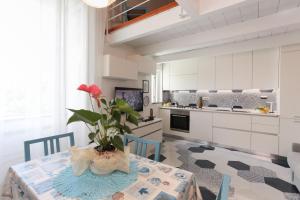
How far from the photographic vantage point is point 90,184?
3.11 feet

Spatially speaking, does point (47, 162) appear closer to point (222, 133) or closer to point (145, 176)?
point (145, 176)

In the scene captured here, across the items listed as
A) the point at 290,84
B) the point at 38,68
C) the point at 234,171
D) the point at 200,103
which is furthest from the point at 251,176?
the point at 38,68

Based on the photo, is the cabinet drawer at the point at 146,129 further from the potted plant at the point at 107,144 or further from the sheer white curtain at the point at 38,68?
the potted plant at the point at 107,144

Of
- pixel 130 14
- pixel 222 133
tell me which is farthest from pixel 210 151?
pixel 130 14

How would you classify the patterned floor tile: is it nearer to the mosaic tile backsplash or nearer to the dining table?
the dining table

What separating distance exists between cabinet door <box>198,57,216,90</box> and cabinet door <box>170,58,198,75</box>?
0.47 feet

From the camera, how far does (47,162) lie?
49.1 inches

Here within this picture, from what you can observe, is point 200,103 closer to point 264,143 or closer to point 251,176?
point 264,143

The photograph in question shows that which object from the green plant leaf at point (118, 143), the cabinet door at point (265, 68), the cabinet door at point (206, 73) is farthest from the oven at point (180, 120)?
the green plant leaf at point (118, 143)

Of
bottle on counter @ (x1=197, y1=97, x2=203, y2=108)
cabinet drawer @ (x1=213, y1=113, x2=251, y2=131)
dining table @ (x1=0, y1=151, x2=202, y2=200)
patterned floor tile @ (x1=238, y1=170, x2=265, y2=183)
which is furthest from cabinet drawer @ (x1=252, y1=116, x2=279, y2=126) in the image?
dining table @ (x1=0, y1=151, x2=202, y2=200)

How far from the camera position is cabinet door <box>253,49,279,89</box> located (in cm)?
316

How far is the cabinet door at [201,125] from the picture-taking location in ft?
12.1

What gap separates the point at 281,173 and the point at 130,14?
3909 mm

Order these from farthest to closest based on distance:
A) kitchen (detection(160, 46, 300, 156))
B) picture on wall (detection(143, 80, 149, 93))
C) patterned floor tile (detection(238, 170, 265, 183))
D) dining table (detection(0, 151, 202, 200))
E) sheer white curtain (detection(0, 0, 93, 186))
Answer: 1. picture on wall (detection(143, 80, 149, 93))
2. kitchen (detection(160, 46, 300, 156))
3. patterned floor tile (detection(238, 170, 265, 183))
4. sheer white curtain (detection(0, 0, 93, 186))
5. dining table (detection(0, 151, 202, 200))
